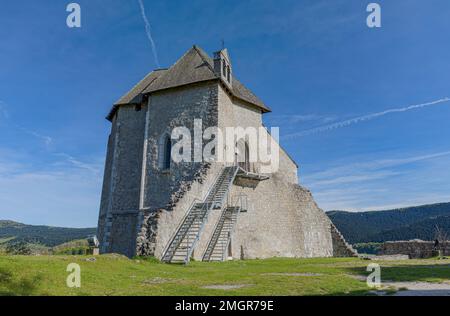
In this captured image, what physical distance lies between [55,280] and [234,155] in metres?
17.3

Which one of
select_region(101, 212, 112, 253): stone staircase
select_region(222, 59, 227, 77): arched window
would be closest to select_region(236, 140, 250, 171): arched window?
select_region(222, 59, 227, 77): arched window

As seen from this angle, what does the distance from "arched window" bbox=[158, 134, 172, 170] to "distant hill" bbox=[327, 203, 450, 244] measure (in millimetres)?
48218

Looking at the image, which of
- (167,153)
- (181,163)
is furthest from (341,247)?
(167,153)

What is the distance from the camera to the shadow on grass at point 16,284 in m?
6.47

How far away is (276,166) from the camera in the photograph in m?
28.7

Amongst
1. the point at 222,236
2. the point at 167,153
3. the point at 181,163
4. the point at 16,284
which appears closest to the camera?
the point at 16,284

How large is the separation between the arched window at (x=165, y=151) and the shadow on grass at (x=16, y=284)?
16.2 m

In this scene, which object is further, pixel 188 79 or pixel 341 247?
pixel 341 247

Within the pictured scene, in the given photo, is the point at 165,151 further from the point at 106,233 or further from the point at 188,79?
the point at 106,233

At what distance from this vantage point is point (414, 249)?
31141mm

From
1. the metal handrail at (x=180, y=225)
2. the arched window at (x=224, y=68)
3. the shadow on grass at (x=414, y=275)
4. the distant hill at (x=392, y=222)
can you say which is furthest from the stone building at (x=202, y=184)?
the distant hill at (x=392, y=222)

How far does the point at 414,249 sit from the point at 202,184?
71.0 feet
